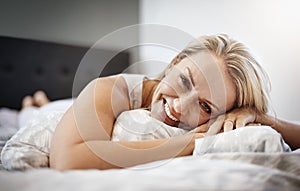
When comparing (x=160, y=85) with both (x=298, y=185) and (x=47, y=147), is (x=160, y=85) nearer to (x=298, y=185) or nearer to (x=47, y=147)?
(x=47, y=147)

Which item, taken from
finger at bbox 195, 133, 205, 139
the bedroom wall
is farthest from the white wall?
the bedroom wall

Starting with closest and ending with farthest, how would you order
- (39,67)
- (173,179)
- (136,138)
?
(173,179) → (136,138) → (39,67)

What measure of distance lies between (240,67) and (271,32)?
205mm

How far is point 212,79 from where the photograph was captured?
879 mm

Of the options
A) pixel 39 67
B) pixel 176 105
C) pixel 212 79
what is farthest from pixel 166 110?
pixel 39 67

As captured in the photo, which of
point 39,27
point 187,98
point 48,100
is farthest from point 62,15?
point 187,98

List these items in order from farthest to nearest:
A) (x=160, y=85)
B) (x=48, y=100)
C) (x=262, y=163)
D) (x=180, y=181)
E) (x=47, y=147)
A: (x=48, y=100), (x=160, y=85), (x=47, y=147), (x=262, y=163), (x=180, y=181)

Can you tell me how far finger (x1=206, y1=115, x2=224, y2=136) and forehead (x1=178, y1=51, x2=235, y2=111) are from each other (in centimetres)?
3

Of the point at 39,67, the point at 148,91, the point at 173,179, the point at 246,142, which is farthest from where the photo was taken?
the point at 39,67

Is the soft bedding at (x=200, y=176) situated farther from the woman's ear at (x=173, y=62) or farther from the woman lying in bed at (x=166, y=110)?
the woman's ear at (x=173, y=62)

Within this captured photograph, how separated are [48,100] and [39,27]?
381 millimetres

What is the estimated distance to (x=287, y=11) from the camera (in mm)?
998

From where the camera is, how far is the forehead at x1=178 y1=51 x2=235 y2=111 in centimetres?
88

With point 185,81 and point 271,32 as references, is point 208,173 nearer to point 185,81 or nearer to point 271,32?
point 185,81
